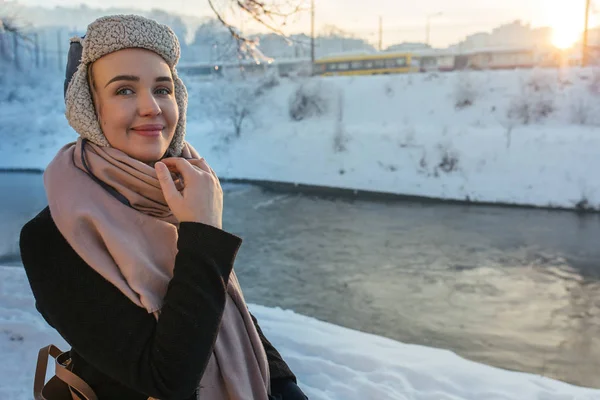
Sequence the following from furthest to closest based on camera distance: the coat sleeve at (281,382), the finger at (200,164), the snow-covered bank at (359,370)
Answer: the snow-covered bank at (359,370) < the coat sleeve at (281,382) < the finger at (200,164)

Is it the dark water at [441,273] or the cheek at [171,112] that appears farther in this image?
the dark water at [441,273]

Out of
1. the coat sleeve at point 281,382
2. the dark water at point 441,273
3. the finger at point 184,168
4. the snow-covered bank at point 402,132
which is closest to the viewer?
the finger at point 184,168

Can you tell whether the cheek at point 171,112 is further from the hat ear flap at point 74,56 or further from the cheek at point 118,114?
the hat ear flap at point 74,56

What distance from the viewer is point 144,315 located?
114 cm

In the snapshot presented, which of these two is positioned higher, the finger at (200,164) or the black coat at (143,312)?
the finger at (200,164)

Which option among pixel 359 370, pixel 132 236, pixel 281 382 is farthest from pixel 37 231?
pixel 359 370

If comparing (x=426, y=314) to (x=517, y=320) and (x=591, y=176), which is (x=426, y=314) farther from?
(x=591, y=176)

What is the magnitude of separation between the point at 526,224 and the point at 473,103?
1246cm

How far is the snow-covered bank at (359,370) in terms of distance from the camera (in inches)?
125

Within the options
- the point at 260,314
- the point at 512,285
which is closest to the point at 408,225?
the point at 512,285

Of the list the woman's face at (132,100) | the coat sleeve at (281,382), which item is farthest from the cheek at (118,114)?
the coat sleeve at (281,382)

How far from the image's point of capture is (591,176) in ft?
50.2

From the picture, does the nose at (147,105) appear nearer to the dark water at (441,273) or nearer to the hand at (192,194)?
the hand at (192,194)

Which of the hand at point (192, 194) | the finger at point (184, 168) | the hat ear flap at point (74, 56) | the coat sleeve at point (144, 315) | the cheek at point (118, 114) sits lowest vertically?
the coat sleeve at point (144, 315)
